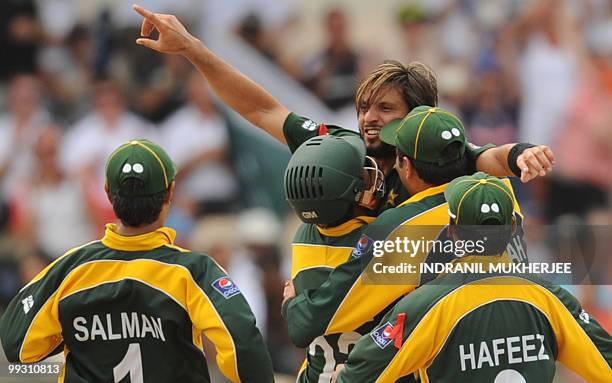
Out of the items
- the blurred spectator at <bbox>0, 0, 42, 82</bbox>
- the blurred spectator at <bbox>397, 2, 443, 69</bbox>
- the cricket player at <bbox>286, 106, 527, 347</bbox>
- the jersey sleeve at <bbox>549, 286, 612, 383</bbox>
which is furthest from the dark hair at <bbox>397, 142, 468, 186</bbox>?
the blurred spectator at <bbox>0, 0, 42, 82</bbox>

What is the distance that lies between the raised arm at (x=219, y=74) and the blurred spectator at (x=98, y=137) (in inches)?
174

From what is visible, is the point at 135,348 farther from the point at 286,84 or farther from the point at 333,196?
the point at 286,84

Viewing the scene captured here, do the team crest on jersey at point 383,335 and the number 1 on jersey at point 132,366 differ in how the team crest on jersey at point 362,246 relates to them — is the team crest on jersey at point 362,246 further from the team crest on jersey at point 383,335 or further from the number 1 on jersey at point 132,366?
the number 1 on jersey at point 132,366

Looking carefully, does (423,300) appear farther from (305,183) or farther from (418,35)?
(418,35)

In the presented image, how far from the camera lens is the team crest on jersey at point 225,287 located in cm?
432

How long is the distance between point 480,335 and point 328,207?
0.77 m

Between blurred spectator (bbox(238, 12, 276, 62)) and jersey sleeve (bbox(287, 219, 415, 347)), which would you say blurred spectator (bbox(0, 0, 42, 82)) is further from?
jersey sleeve (bbox(287, 219, 415, 347))

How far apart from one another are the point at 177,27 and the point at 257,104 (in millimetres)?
495

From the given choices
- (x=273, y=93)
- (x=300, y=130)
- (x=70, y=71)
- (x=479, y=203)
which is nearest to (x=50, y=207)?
(x=70, y=71)

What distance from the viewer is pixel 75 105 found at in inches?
394

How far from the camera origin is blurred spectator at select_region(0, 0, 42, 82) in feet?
33.3

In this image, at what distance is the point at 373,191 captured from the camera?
4504 millimetres

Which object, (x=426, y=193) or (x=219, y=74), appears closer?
(x=426, y=193)

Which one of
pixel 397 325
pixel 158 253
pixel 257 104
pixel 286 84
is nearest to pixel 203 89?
pixel 286 84
